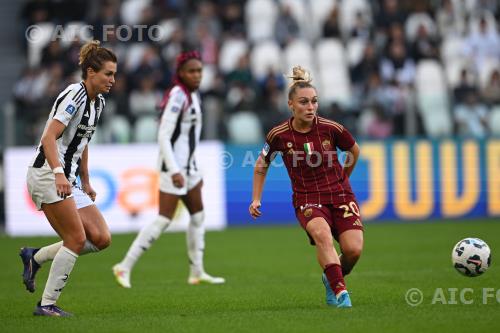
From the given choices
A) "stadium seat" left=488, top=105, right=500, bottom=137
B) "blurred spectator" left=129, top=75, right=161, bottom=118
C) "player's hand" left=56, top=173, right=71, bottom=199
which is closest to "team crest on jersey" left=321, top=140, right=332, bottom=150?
"player's hand" left=56, top=173, right=71, bottom=199

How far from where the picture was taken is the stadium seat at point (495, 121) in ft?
66.4

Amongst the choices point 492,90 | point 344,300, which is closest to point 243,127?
point 492,90

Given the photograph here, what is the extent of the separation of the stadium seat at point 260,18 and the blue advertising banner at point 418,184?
448 centimetres

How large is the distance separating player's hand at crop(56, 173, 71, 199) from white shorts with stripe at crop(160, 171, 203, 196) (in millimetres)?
3470

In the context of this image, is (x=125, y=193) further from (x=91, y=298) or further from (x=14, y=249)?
(x=91, y=298)

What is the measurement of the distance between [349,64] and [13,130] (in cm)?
800

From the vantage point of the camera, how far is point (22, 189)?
60.6ft

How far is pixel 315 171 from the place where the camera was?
904cm

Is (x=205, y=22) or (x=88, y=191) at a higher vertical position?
(x=205, y=22)

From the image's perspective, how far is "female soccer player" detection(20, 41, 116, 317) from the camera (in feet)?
27.5

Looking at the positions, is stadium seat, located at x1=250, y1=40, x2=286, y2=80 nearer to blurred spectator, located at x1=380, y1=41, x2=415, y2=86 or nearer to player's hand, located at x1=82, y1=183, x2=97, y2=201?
blurred spectator, located at x1=380, y1=41, x2=415, y2=86

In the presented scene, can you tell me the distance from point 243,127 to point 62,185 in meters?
11.5

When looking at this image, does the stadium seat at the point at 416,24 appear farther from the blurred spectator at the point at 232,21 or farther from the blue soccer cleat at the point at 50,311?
the blue soccer cleat at the point at 50,311

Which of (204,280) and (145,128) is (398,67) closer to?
(145,128)
